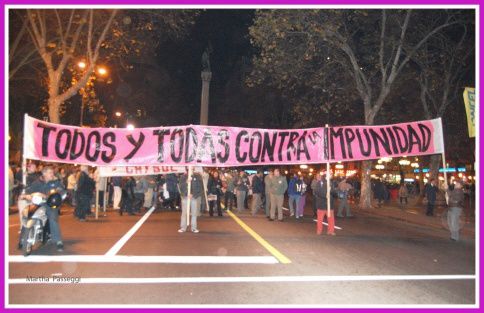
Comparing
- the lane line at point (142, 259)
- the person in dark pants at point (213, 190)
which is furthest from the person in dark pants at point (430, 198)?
the lane line at point (142, 259)

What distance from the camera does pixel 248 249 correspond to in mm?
9734

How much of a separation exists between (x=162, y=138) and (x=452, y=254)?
7.14 meters

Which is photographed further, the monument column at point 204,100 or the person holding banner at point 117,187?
the monument column at point 204,100

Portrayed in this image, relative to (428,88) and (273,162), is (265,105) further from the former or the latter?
(273,162)

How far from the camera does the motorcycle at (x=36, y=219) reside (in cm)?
863

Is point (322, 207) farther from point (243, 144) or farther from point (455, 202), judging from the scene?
point (455, 202)

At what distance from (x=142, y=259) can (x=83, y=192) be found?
23.4 ft

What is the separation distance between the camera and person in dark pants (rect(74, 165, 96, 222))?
48.6 feet

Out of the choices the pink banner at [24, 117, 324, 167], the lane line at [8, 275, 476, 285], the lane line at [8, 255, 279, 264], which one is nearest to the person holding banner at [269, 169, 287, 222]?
the pink banner at [24, 117, 324, 167]

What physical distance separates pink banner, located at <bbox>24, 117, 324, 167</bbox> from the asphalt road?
1.85 meters

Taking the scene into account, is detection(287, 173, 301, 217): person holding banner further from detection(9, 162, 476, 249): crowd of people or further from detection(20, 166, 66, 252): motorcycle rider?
detection(20, 166, 66, 252): motorcycle rider

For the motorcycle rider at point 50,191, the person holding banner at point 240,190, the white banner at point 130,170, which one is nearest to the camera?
the motorcycle rider at point 50,191

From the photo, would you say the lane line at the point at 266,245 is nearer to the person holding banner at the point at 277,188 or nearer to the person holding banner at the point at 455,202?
the person holding banner at the point at 277,188

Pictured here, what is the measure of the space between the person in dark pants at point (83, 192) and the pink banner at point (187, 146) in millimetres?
3730
